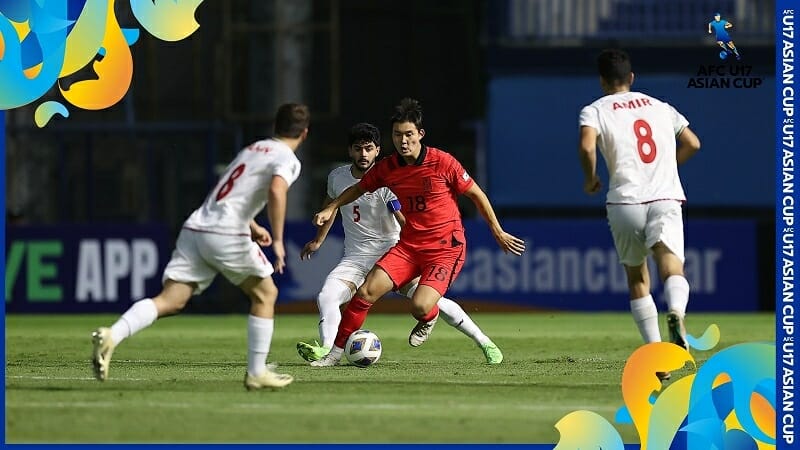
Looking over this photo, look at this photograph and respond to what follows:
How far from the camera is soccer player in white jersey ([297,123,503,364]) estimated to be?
10.9 meters

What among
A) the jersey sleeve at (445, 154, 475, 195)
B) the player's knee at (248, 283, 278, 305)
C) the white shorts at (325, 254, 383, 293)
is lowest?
the white shorts at (325, 254, 383, 293)

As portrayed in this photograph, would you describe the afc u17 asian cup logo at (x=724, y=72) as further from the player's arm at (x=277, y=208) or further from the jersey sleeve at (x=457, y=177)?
the player's arm at (x=277, y=208)

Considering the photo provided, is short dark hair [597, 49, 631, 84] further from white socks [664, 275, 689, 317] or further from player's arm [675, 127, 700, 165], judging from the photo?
white socks [664, 275, 689, 317]

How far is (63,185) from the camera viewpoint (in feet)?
65.1

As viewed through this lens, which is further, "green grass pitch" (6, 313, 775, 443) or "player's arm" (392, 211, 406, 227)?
"player's arm" (392, 211, 406, 227)

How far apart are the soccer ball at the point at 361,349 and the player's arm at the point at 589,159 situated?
2.44 m

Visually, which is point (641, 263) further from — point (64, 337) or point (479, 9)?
point (479, 9)

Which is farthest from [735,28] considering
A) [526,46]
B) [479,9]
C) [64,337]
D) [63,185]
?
[64,337]

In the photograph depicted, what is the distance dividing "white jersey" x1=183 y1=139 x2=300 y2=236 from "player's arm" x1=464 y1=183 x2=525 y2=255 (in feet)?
5.83

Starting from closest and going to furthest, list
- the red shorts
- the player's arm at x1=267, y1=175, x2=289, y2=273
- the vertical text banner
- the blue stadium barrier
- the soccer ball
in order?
1. the vertical text banner
2. the player's arm at x1=267, y1=175, x2=289, y2=273
3. the red shorts
4. the soccer ball
5. the blue stadium barrier

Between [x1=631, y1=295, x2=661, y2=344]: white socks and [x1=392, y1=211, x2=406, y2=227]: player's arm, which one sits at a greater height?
[x1=392, y1=211, x2=406, y2=227]: player's arm

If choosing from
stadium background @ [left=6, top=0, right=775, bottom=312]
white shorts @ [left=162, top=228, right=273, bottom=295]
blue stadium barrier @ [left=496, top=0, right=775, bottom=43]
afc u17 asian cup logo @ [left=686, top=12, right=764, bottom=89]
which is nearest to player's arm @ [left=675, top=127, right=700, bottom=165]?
afc u17 asian cup logo @ [left=686, top=12, right=764, bottom=89]

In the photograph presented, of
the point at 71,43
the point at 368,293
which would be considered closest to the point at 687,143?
the point at 368,293

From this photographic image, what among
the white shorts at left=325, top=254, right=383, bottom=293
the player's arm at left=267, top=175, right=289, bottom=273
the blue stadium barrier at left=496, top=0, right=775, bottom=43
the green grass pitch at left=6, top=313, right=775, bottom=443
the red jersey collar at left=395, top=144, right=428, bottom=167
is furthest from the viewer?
the blue stadium barrier at left=496, top=0, right=775, bottom=43
